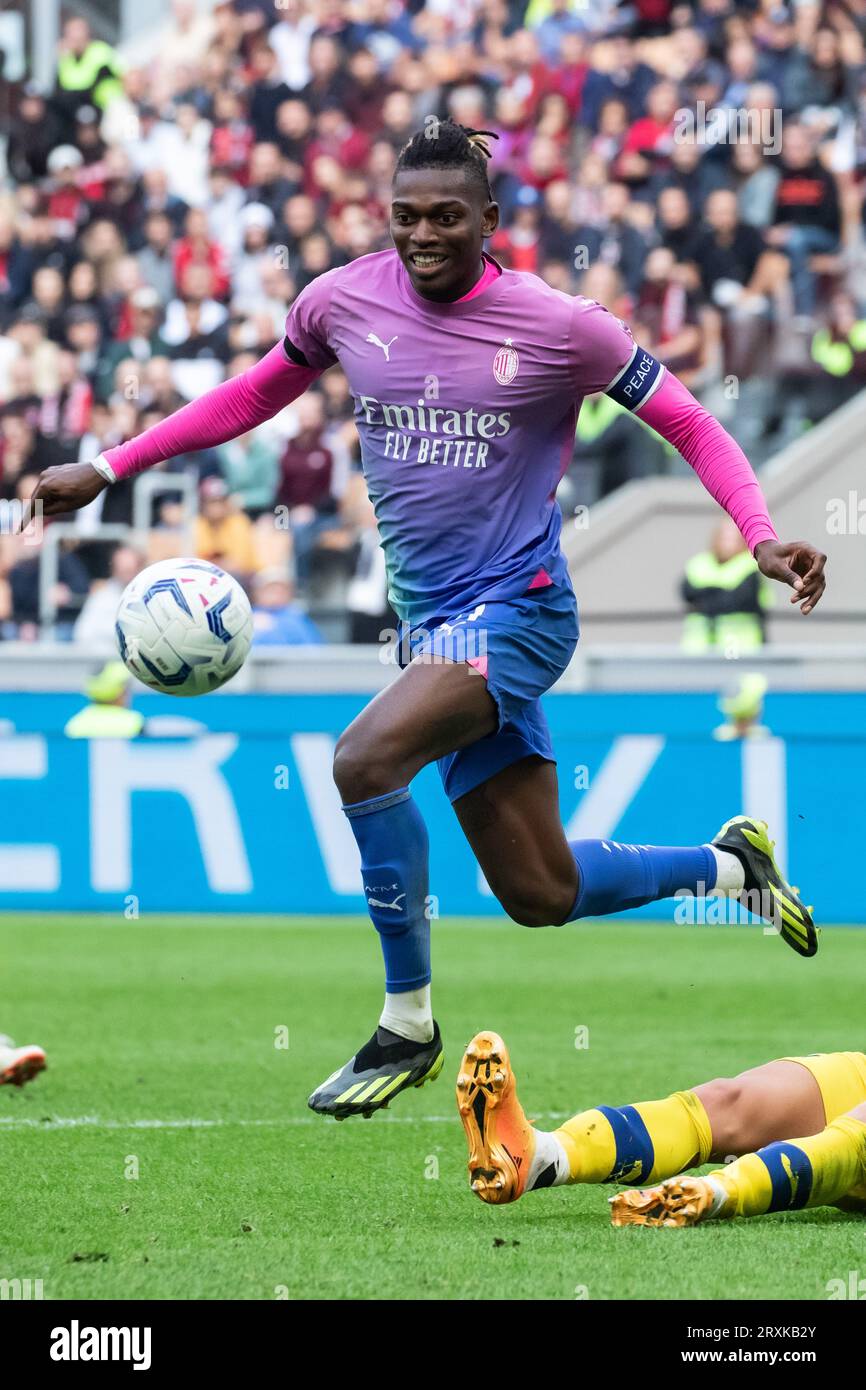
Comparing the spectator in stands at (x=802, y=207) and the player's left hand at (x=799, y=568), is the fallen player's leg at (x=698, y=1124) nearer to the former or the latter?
the player's left hand at (x=799, y=568)

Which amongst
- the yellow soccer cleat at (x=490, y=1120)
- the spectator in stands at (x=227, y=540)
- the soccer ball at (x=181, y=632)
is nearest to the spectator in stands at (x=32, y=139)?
the spectator in stands at (x=227, y=540)

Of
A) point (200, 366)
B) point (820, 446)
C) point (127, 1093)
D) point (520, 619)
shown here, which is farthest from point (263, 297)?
point (520, 619)

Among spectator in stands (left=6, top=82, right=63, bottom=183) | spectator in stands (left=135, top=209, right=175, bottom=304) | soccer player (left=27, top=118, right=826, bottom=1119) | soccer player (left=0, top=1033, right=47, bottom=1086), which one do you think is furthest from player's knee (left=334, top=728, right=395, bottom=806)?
spectator in stands (left=6, top=82, right=63, bottom=183)

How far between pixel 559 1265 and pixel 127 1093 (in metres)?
2.94

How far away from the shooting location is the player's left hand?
4.95 metres

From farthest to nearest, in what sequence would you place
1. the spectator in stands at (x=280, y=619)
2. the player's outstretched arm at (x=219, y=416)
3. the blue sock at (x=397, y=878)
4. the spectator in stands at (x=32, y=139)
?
the spectator in stands at (x=32, y=139) < the spectator in stands at (x=280, y=619) < the player's outstretched arm at (x=219, y=416) < the blue sock at (x=397, y=878)

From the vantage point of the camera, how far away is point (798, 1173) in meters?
4.65

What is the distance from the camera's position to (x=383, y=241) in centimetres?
1625

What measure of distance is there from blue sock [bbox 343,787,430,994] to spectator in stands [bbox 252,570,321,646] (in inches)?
319

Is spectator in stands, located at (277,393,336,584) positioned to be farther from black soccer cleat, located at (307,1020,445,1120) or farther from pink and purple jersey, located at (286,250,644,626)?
black soccer cleat, located at (307,1020,445,1120)

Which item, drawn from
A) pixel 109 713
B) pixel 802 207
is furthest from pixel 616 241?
pixel 109 713

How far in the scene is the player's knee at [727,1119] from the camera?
16.3ft

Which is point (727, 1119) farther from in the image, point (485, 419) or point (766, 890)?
point (485, 419)
